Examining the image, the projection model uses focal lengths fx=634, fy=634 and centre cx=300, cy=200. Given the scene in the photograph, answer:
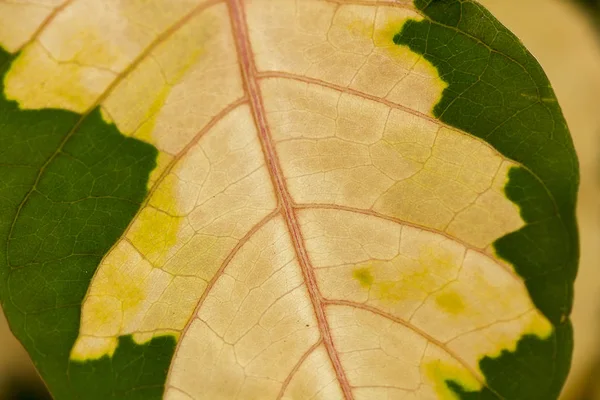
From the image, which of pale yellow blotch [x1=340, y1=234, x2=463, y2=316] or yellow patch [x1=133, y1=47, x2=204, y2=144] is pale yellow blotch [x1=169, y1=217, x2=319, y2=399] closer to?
pale yellow blotch [x1=340, y1=234, x2=463, y2=316]

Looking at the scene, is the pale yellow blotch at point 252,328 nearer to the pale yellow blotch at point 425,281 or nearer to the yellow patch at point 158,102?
the pale yellow blotch at point 425,281

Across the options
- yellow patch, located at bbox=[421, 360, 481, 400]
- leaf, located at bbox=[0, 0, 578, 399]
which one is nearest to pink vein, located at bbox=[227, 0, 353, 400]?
leaf, located at bbox=[0, 0, 578, 399]

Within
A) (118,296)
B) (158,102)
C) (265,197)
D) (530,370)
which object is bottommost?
(530,370)

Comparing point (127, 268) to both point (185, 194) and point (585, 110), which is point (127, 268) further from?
point (585, 110)

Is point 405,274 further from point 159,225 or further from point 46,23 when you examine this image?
point 46,23

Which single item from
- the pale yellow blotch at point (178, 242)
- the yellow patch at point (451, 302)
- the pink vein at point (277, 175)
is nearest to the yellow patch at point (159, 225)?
the pale yellow blotch at point (178, 242)

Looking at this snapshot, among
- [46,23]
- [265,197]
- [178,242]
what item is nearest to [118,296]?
[178,242]
